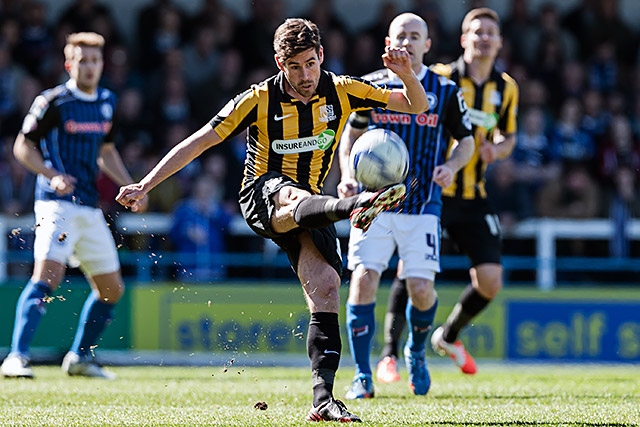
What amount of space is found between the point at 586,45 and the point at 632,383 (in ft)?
29.2

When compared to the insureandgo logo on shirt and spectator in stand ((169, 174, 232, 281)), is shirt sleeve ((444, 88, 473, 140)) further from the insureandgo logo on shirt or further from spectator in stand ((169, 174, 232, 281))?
spectator in stand ((169, 174, 232, 281))

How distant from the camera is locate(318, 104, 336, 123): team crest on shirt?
257 inches

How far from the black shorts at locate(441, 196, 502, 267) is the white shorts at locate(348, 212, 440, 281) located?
3.89ft

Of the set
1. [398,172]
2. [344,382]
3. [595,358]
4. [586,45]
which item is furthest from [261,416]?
[586,45]

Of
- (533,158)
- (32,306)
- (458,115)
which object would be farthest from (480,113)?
(533,158)

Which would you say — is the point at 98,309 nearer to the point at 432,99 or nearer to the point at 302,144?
the point at 432,99

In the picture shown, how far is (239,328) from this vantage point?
1321cm

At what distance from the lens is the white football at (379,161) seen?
5848mm

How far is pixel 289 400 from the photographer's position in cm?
750

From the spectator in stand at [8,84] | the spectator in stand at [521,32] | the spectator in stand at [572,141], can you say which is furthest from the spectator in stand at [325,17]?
the spectator in stand at [8,84]

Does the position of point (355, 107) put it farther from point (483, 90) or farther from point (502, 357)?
point (502, 357)

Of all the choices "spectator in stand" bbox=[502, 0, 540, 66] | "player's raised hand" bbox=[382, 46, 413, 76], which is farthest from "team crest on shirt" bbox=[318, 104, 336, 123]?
"spectator in stand" bbox=[502, 0, 540, 66]

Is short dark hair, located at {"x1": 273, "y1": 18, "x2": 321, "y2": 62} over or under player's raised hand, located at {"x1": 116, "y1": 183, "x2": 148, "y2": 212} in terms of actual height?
over

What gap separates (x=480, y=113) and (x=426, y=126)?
51.7 inches
